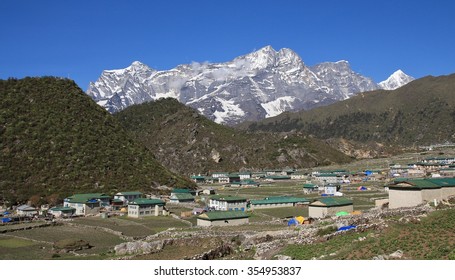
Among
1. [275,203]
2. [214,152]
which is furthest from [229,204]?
[214,152]

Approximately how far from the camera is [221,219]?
55406 millimetres

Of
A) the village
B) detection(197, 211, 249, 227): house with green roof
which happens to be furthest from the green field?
detection(197, 211, 249, 227): house with green roof

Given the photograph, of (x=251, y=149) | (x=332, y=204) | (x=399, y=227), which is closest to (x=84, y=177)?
(x=332, y=204)

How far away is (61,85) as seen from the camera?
12175cm

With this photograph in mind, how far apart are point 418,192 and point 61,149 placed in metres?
70.7

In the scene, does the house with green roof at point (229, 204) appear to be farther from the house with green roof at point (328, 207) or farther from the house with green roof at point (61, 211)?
the house with green roof at point (61, 211)

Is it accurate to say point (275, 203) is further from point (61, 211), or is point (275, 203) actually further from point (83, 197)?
point (61, 211)

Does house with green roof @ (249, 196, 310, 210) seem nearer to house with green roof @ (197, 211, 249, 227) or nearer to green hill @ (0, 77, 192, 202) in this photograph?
house with green roof @ (197, 211, 249, 227)

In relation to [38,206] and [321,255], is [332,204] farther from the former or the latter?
[38,206]

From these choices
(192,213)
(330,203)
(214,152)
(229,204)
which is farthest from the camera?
(214,152)

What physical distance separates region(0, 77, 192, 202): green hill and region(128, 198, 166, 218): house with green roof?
17140mm

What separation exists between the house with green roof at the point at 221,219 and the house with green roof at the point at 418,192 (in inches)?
691

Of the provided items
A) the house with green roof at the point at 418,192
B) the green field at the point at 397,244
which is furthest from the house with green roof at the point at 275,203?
the green field at the point at 397,244

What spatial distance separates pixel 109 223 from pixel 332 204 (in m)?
29.7
